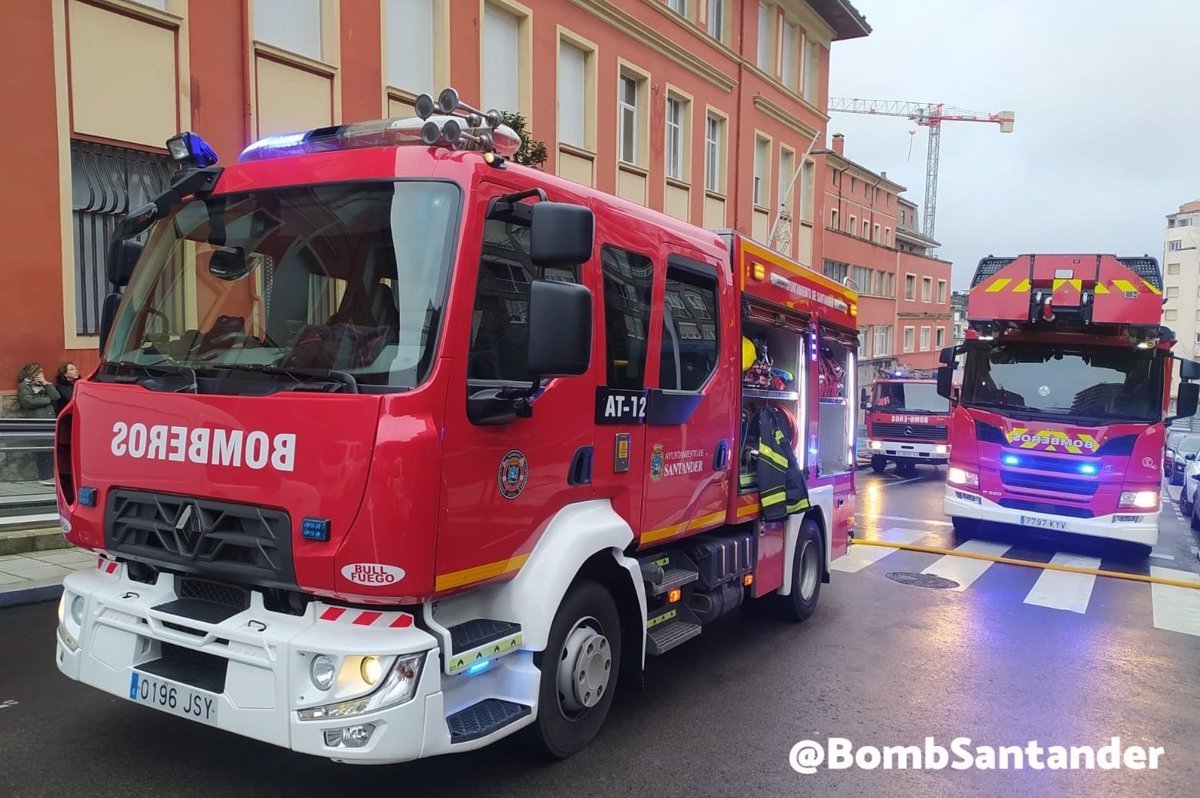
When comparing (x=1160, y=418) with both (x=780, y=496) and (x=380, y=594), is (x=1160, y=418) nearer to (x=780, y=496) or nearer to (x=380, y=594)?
(x=780, y=496)

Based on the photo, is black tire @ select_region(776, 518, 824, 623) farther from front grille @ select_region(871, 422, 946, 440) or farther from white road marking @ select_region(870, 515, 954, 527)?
front grille @ select_region(871, 422, 946, 440)

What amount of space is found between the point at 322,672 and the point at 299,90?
11.1m

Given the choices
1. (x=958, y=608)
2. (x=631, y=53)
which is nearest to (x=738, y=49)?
(x=631, y=53)

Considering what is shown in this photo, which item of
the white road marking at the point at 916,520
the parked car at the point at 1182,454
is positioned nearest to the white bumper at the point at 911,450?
the parked car at the point at 1182,454

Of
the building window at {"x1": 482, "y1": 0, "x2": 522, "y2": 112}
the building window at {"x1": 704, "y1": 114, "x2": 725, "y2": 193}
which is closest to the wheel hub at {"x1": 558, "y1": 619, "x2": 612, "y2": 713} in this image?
the building window at {"x1": 482, "y1": 0, "x2": 522, "y2": 112}

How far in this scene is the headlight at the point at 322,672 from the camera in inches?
122

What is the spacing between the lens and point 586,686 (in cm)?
405

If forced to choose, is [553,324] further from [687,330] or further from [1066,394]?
[1066,394]

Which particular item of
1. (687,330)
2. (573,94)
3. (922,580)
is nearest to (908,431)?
(573,94)

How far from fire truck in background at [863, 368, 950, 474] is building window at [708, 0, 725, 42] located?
10.1 meters

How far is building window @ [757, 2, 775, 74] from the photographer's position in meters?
24.9

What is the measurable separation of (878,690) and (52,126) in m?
10.3

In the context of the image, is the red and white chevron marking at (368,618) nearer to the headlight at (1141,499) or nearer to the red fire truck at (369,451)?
the red fire truck at (369,451)

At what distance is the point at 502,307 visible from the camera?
141 inches
